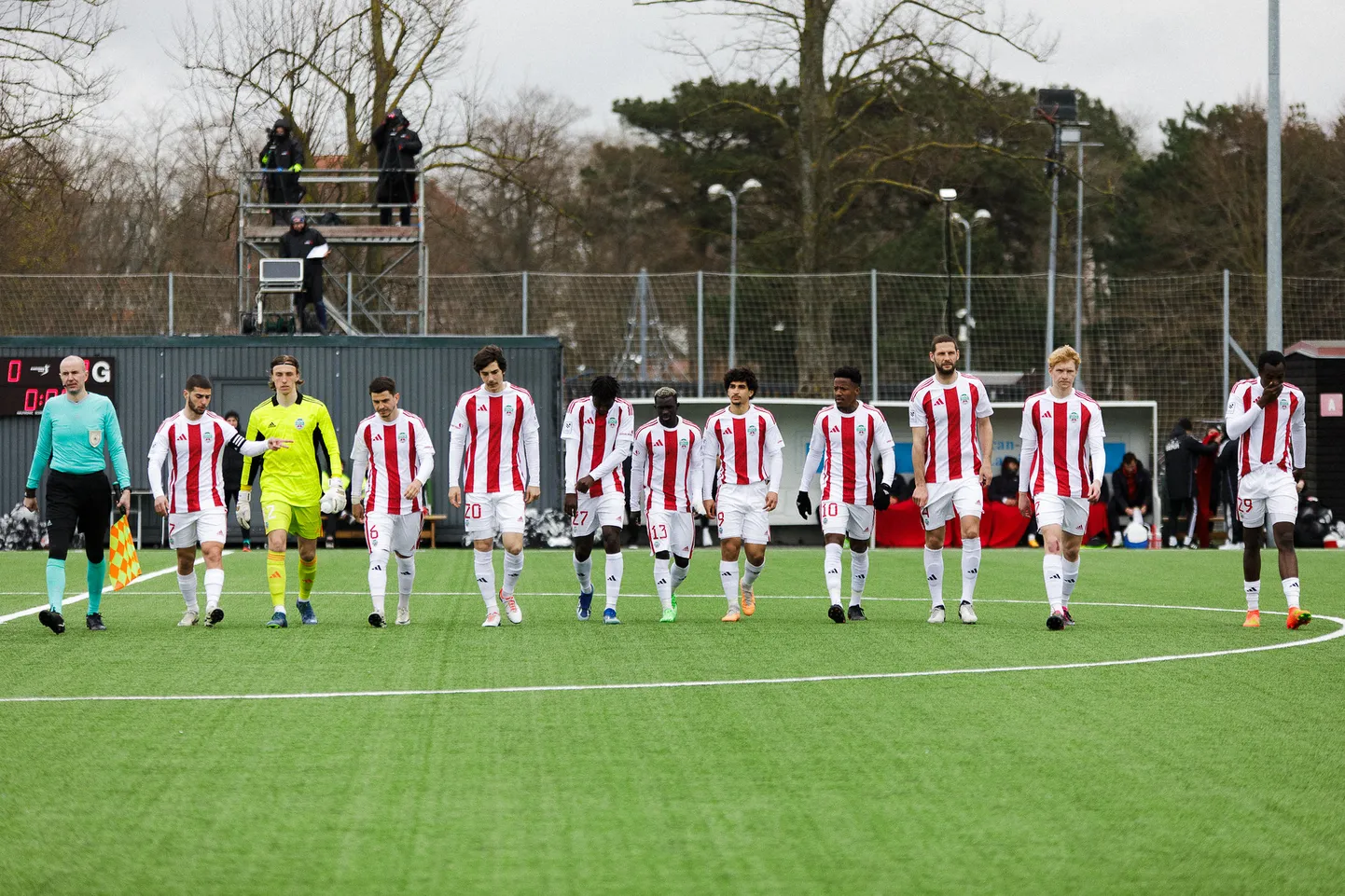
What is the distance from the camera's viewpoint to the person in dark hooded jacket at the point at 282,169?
29766 mm

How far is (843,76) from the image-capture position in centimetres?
3434

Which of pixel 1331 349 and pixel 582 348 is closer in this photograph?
pixel 1331 349

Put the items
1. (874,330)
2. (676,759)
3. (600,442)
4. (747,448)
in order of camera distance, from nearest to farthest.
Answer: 1. (676,759)
2. (600,442)
3. (747,448)
4. (874,330)

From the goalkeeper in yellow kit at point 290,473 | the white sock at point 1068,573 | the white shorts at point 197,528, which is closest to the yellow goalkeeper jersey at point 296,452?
the goalkeeper in yellow kit at point 290,473

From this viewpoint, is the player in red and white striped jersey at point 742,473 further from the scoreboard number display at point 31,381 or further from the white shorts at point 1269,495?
the scoreboard number display at point 31,381

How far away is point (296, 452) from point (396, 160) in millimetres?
18785

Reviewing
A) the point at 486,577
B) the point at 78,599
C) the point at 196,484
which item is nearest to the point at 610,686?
the point at 486,577

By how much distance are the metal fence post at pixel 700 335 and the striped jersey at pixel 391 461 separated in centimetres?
1569

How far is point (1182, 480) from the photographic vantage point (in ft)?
84.2

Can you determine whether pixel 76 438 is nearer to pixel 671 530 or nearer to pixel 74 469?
pixel 74 469

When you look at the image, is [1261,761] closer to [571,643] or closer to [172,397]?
[571,643]

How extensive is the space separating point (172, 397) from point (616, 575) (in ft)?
52.4

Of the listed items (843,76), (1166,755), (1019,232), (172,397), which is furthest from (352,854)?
(1019,232)

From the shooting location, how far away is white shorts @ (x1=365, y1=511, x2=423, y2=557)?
12.1 m
